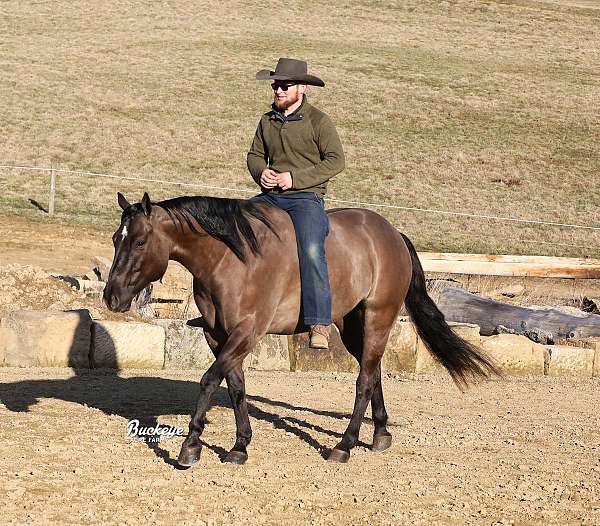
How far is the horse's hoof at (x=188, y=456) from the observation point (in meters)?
7.20

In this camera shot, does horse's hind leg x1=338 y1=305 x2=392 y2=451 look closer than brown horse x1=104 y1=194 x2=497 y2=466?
No

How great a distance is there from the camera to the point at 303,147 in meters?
8.14

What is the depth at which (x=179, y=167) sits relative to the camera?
30.8m

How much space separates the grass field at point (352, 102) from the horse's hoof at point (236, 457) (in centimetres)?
1667

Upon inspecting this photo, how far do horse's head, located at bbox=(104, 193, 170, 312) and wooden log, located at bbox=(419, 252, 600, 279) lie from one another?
11392 millimetres

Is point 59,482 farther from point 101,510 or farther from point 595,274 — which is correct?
point 595,274

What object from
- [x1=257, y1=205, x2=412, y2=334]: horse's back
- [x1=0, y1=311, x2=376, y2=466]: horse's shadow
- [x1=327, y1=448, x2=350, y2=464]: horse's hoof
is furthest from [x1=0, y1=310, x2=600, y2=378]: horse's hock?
[x1=327, y1=448, x2=350, y2=464]: horse's hoof

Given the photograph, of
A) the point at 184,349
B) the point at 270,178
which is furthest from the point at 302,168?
the point at 184,349

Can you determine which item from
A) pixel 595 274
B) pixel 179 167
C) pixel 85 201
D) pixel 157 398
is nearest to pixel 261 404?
pixel 157 398

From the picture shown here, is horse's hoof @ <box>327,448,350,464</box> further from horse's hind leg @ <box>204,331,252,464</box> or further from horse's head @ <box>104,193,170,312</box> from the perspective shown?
horse's head @ <box>104,193,170,312</box>

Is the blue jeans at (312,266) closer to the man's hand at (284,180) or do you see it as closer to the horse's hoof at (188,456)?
the man's hand at (284,180)

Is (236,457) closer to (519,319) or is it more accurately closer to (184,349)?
(184,349)

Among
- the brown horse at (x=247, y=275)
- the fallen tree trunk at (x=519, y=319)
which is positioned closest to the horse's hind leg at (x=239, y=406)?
the brown horse at (x=247, y=275)

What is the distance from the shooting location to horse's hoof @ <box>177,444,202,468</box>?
7.20 m
